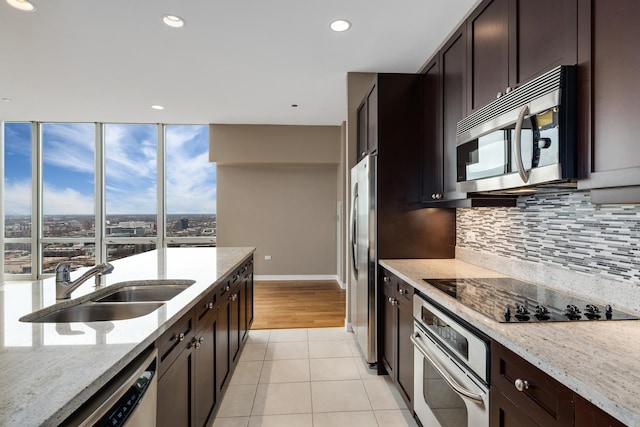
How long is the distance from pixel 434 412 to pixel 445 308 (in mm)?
537

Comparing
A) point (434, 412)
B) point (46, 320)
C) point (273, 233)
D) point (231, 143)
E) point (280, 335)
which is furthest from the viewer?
point (273, 233)

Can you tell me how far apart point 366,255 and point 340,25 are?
1887 millimetres

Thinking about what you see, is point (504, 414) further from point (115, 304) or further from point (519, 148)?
point (115, 304)

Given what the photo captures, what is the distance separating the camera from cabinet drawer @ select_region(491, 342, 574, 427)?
85 cm

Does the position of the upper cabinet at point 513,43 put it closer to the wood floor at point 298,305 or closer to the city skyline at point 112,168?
the wood floor at point 298,305

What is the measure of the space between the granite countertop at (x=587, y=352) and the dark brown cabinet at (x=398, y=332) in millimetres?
653

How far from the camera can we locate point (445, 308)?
4.94 feet

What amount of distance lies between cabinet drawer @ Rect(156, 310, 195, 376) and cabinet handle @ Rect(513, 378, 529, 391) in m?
1.21

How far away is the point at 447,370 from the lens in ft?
4.73

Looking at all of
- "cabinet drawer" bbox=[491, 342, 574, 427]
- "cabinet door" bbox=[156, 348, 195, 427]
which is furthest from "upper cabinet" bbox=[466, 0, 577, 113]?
"cabinet door" bbox=[156, 348, 195, 427]

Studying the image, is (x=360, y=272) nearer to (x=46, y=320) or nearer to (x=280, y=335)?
(x=280, y=335)

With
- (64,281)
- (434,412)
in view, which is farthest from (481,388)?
A: (64,281)

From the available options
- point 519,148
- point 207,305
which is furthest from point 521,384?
point 207,305

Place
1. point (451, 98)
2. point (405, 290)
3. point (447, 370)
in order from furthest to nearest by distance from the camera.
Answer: point (451, 98)
point (405, 290)
point (447, 370)
